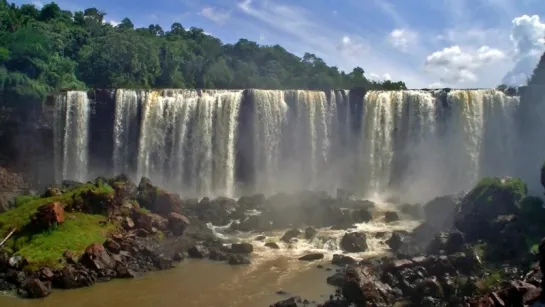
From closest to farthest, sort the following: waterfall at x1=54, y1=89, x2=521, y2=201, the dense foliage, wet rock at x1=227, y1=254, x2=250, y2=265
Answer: wet rock at x1=227, y1=254, x2=250, y2=265
waterfall at x1=54, y1=89, x2=521, y2=201
the dense foliage

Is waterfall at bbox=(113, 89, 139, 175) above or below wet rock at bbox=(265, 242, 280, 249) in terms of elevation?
above

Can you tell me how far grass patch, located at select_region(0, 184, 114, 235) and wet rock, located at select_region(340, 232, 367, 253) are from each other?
12.1 m

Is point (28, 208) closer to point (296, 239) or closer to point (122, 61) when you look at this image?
point (296, 239)

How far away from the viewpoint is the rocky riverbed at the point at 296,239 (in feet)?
63.7

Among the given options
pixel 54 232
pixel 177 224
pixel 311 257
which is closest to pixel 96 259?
pixel 54 232

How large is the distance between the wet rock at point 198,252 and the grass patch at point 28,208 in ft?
17.0

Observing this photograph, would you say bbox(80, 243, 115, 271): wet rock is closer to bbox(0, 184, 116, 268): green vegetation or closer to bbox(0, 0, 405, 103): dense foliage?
bbox(0, 184, 116, 268): green vegetation

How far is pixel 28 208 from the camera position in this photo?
2550cm

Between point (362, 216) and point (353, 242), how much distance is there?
18.3ft

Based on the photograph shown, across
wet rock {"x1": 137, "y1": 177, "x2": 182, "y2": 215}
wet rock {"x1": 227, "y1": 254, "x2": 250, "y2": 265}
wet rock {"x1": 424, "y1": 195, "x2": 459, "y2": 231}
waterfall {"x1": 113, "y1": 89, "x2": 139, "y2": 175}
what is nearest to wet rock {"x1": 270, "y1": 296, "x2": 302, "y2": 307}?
wet rock {"x1": 227, "y1": 254, "x2": 250, "y2": 265}

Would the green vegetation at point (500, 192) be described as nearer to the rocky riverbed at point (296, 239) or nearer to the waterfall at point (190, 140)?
the rocky riverbed at point (296, 239)

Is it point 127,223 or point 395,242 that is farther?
point 395,242

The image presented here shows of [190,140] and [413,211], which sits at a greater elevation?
[190,140]

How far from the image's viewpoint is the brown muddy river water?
1933 cm
